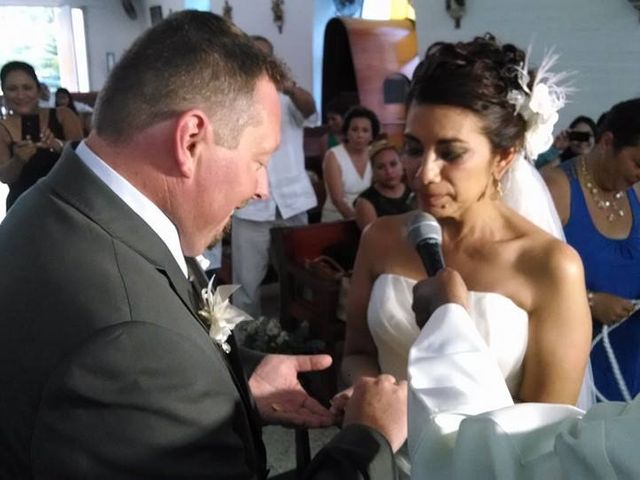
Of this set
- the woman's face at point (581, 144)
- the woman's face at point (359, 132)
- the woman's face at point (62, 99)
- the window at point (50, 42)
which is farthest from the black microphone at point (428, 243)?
the window at point (50, 42)

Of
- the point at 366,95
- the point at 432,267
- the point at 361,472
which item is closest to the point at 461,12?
the point at 366,95

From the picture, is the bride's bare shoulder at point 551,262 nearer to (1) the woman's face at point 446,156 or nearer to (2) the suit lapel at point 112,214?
(1) the woman's face at point 446,156

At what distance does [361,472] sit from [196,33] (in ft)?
2.58

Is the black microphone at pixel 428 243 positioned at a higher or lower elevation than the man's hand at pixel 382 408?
higher

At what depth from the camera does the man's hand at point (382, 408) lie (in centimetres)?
126

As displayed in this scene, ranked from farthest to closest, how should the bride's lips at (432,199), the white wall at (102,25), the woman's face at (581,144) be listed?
1. the white wall at (102,25)
2. the woman's face at (581,144)
3. the bride's lips at (432,199)

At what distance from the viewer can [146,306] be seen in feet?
3.20

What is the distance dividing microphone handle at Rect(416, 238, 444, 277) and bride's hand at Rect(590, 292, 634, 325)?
1.06m

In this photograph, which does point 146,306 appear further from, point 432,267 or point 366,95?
point 366,95

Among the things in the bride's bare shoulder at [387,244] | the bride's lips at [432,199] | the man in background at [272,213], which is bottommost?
the man in background at [272,213]

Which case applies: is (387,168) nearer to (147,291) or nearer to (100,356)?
(147,291)

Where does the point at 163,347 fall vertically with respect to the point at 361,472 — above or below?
above

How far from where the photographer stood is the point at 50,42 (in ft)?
59.5

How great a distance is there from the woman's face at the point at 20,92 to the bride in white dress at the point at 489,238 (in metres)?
2.68
